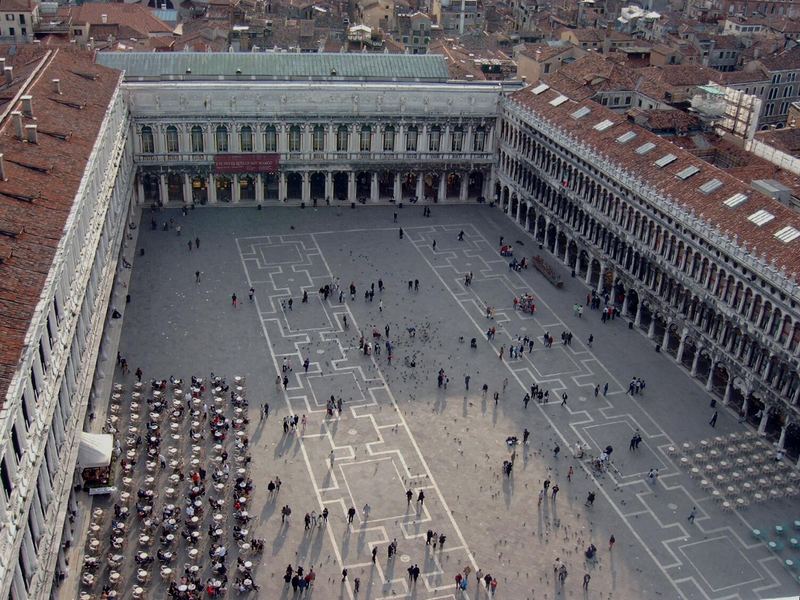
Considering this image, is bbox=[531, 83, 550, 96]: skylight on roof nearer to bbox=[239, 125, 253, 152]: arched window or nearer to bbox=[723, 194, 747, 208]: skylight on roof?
bbox=[239, 125, 253, 152]: arched window

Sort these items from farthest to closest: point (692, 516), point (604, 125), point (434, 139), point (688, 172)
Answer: point (434, 139)
point (604, 125)
point (688, 172)
point (692, 516)

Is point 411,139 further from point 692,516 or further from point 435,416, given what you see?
point 692,516

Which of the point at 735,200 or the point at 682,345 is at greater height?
the point at 735,200

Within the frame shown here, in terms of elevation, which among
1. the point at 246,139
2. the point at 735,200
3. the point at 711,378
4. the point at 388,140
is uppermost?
the point at 735,200

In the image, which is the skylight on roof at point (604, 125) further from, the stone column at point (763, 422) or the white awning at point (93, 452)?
the white awning at point (93, 452)

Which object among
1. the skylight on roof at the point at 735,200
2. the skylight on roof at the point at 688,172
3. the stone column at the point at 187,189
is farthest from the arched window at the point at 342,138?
the skylight on roof at the point at 735,200

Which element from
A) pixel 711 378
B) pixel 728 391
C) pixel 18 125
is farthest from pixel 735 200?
pixel 18 125

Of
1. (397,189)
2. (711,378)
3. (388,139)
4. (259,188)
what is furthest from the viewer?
(397,189)
